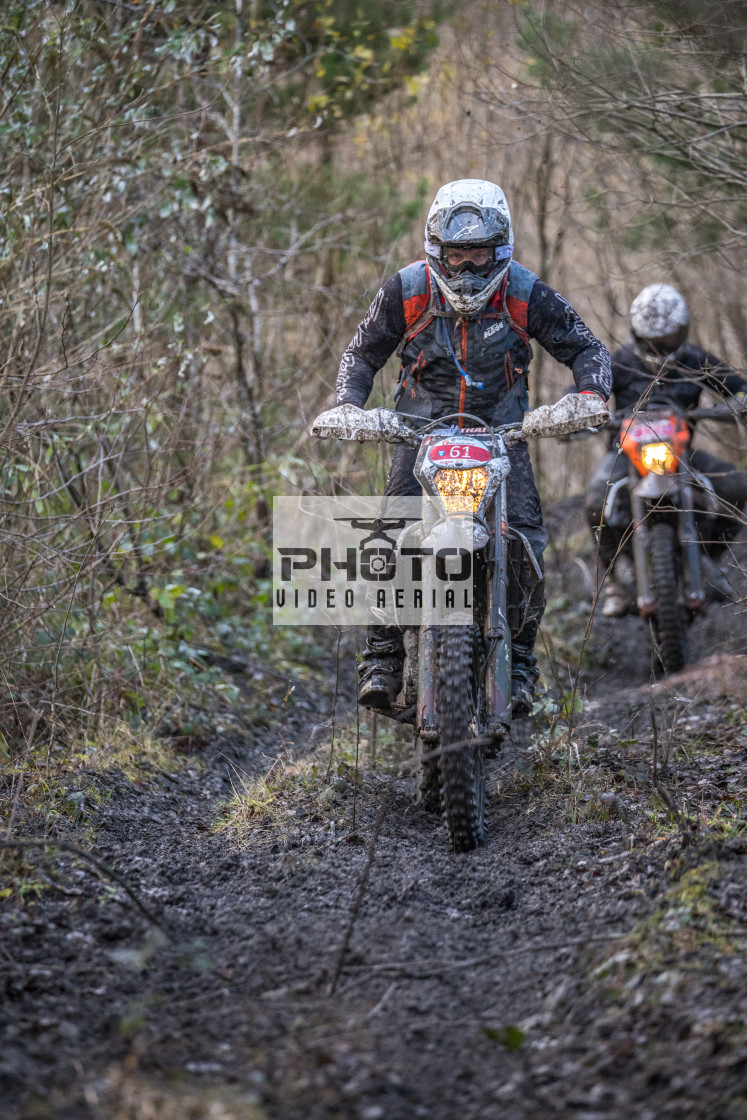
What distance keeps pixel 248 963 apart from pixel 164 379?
454 centimetres

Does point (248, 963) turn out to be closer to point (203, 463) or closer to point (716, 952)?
point (716, 952)

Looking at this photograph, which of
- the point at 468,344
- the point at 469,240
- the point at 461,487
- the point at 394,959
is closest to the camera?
the point at 394,959

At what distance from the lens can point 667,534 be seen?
22.3 ft

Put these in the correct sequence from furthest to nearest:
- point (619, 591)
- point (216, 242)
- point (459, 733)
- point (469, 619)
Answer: point (216, 242) < point (619, 591) < point (469, 619) < point (459, 733)

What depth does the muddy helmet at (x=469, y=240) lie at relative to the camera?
4.56m

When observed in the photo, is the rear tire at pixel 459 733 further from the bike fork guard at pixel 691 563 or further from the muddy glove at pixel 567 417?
the bike fork guard at pixel 691 563

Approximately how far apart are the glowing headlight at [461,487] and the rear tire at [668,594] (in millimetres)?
2847

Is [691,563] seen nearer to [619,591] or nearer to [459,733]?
[619,591]

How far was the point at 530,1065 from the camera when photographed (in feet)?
8.24

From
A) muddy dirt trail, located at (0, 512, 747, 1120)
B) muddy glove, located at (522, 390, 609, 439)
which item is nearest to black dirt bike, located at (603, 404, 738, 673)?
muddy dirt trail, located at (0, 512, 747, 1120)

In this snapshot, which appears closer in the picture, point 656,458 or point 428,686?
point 428,686

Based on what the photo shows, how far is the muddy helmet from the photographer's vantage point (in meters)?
4.56

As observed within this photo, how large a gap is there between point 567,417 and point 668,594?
2763mm

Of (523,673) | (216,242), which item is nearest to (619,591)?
(523,673)
